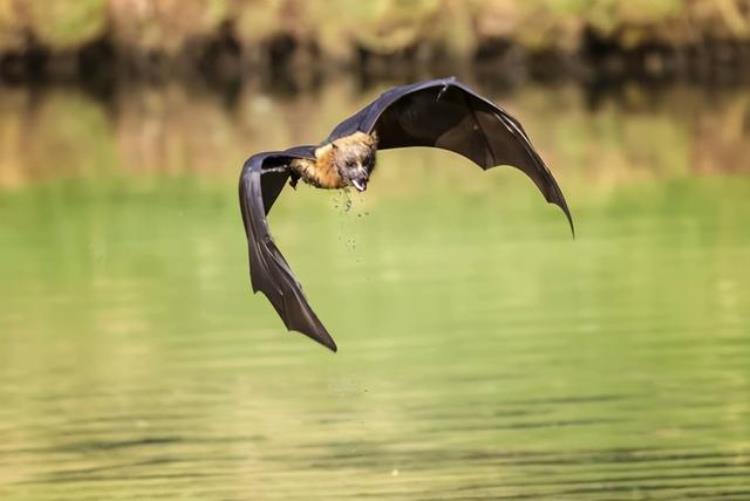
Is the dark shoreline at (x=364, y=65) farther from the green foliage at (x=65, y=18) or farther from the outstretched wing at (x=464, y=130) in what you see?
the outstretched wing at (x=464, y=130)

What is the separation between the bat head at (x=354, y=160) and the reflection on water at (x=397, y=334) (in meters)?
1.32

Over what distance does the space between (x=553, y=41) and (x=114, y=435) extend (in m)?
21.6

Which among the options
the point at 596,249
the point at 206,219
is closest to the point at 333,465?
the point at 596,249

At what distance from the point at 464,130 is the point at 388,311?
3963 millimetres

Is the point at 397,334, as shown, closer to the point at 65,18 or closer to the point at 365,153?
the point at 365,153

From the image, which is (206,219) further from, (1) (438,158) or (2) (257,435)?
(2) (257,435)

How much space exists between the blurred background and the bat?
1111mm

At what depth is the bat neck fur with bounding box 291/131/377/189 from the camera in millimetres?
8094

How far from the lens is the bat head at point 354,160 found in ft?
26.5

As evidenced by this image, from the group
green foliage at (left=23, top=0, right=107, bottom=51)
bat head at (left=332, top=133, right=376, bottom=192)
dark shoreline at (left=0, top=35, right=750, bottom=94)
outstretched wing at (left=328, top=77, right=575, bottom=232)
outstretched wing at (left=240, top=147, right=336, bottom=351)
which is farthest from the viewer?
green foliage at (left=23, top=0, right=107, bottom=51)

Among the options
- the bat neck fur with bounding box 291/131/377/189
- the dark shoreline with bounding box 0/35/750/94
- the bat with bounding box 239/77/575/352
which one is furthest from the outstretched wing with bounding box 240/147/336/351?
the dark shoreline with bounding box 0/35/750/94

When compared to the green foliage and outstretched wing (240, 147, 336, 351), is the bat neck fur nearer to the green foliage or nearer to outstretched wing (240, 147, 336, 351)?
outstretched wing (240, 147, 336, 351)

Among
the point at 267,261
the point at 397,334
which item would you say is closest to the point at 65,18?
the point at 397,334

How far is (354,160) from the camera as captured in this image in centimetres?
809
